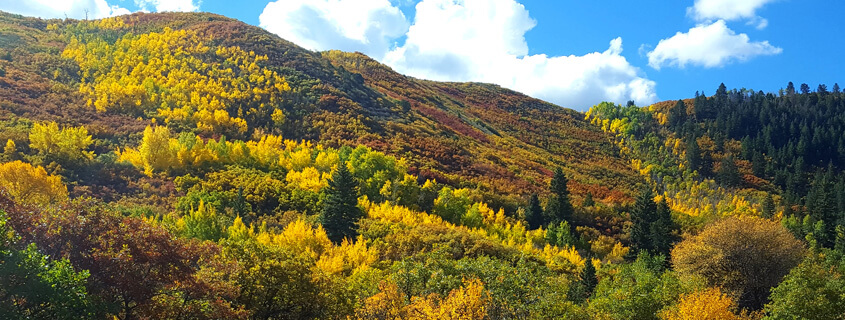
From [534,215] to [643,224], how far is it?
40.6 feet

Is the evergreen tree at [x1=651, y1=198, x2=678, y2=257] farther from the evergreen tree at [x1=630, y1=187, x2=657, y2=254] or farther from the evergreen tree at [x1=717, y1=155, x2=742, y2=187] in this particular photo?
the evergreen tree at [x1=717, y1=155, x2=742, y2=187]

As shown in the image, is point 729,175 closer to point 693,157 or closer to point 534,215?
point 693,157

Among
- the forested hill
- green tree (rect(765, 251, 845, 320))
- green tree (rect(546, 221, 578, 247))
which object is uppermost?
the forested hill

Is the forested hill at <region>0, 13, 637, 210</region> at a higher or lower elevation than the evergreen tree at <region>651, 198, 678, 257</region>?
higher

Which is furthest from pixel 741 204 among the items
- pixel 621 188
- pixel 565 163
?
pixel 565 163

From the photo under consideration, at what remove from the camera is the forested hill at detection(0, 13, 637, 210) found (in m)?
69.1

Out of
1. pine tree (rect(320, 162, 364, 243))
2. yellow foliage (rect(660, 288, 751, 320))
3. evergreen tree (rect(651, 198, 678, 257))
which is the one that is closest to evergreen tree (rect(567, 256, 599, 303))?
yellow foliage (rect(660, 288, 751, 320))

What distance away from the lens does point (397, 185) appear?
182 ft

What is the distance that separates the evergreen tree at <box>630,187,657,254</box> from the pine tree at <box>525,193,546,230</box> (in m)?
10.6

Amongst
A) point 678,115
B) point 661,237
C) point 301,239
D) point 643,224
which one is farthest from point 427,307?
point 678,115

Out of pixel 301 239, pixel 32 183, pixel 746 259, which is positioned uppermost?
pixel 746 259

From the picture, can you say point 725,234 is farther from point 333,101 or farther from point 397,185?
point 333,101

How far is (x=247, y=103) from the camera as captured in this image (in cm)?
8094

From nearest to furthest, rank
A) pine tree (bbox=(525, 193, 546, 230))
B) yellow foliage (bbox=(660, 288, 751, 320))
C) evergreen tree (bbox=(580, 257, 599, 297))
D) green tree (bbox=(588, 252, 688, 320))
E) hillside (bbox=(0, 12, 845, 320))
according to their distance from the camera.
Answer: hillside (bbox=(0, 12, 845, 320)) < yellow foliage (bbox=(660, 288, 751, 320)) < green tree (bbox=(588, 252, 688, 320)) < evergreen tree (bbox=(580, 257, 599, 297)) < pine tree (bbox=(525, 193, 546, 230))
